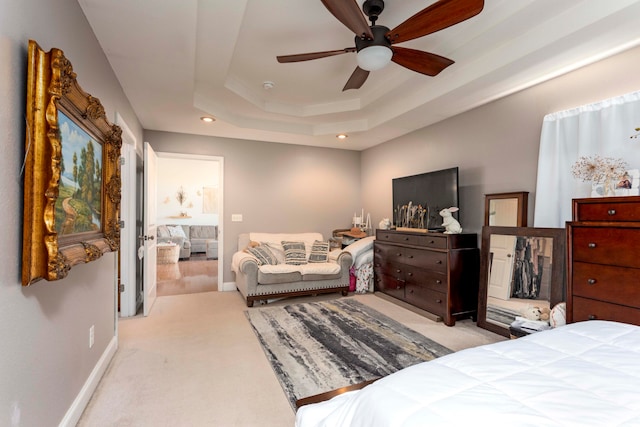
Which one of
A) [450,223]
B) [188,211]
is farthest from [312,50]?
[188,211]

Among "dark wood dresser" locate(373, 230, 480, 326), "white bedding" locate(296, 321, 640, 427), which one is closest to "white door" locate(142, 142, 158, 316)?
"dark wood dresser" locate(373, 230, 480, 326)

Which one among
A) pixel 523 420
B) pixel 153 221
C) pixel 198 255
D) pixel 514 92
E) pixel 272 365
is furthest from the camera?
pixel 198 255

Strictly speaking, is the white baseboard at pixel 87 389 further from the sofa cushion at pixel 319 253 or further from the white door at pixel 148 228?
the sofa cushion at pixel 319 253

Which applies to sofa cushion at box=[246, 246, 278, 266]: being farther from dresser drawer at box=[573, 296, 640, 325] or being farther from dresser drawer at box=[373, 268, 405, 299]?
dresser drawer at box=[573, 296, 640, 325]

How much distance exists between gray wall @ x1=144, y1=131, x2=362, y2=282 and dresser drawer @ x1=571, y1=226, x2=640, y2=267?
380 cm

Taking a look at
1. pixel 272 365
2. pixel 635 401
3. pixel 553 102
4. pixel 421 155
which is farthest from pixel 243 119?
pixel 635 401

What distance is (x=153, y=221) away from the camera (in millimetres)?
3908

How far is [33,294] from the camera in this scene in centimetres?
136

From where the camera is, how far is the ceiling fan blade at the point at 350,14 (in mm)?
1658

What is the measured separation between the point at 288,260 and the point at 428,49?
9.98 ft

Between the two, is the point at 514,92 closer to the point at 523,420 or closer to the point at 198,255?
the point at 523,420

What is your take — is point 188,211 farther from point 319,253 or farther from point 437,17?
point 437,17

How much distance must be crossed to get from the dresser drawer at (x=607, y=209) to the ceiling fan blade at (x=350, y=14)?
5.99ft

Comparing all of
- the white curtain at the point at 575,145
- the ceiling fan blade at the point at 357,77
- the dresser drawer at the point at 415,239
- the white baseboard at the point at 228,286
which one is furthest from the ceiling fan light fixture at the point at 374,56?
the white baseboard at the point at 228,286
